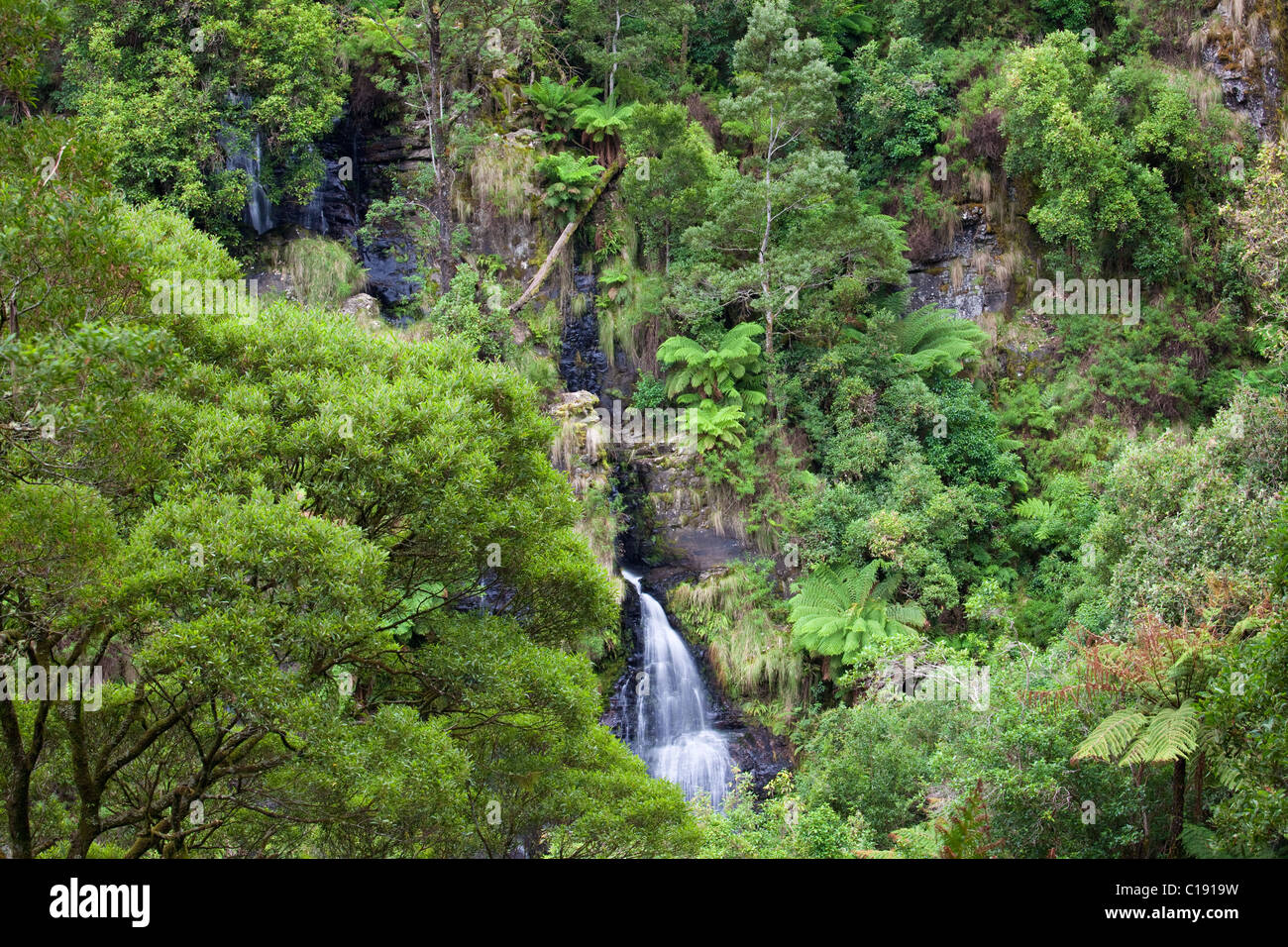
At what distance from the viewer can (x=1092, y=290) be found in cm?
2272

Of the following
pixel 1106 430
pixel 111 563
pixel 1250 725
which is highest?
pixel 1106 430

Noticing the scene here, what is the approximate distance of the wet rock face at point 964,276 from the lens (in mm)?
23578

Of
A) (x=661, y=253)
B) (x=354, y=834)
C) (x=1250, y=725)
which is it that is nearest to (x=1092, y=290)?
(x=661, y=253)

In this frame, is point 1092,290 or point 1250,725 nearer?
point 1250,725

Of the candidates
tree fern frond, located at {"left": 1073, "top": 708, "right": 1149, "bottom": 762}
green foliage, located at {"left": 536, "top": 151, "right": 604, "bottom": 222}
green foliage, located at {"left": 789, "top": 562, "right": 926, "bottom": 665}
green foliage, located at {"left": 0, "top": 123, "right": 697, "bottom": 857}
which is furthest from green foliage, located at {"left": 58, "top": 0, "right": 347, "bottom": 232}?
tree fern frond, located at {"left": 1073, "top": 708, "right": 1149, "bottom": 762}

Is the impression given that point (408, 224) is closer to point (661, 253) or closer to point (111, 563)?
point (661, 253)

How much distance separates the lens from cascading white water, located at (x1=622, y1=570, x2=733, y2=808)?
18.5m

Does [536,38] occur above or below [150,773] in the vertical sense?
above

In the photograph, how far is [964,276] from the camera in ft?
77.9

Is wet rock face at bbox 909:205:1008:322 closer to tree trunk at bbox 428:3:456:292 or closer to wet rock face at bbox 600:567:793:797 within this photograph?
wet rock face at bbox 600:567:793:797

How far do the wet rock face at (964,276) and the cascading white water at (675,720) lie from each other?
9925 millimetres

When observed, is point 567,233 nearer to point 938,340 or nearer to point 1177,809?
point 938,340

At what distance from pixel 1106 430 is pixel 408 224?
51.7ft

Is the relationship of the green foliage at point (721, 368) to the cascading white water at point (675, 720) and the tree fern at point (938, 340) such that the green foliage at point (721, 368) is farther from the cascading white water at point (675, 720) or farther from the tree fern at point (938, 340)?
the cascading white water at point (675, 720)
